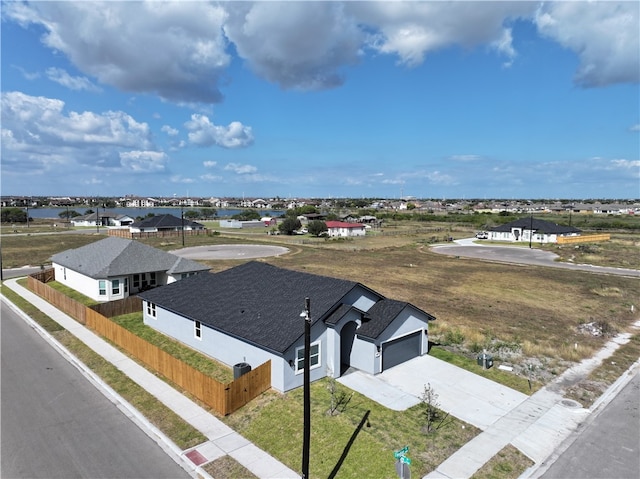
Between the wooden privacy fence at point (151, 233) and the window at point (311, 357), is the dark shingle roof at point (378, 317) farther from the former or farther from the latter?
the wooden privacy fence at point (151, 233)

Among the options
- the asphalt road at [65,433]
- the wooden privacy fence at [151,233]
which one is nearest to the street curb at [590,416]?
the asphalt road at [65,433]

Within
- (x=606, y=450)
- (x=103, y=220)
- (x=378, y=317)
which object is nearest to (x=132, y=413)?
(x=378, y=317)

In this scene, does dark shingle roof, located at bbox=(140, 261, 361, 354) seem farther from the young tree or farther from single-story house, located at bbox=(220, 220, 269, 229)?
single-story house, located at bbox=(220, 220, 269, 229)

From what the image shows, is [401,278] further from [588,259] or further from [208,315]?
[588,259]

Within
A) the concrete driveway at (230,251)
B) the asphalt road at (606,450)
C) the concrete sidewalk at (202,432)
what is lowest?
the asphalt road at (606,450)

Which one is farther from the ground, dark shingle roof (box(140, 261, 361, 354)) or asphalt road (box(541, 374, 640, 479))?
dark shingle roof (box(140, 261, 361, 354))

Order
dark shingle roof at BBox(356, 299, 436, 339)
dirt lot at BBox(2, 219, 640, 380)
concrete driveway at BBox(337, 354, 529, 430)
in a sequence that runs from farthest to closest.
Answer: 1. dirt lot at BBox(2, 219, 640, 380)
2. dark shingle roof at BBox(356, 299, 436, 339)
3. concrete driveway at BBox(337, 354, 529, 430)

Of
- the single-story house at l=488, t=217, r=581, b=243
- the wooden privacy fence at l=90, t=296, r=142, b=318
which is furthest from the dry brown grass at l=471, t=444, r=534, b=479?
the single-story house at l=488, t=217, r=581, b=243
